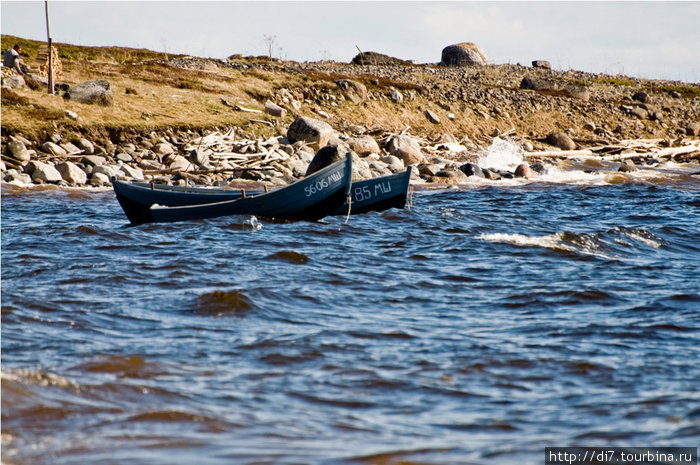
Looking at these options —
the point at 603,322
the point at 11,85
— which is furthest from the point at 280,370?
the point at 11,85

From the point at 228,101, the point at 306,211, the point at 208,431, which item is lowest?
the point at 208,431

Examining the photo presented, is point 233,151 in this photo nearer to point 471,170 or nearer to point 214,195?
point 471,170

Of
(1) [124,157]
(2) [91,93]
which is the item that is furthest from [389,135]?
(2) [91,93]

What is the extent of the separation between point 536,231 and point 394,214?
3571mm

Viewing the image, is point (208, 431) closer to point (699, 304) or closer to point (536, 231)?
point (699, 304)

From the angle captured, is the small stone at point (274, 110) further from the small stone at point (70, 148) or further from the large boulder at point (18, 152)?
the large boulder at point (18, 152)

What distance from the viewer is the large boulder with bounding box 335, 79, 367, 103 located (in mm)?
38812

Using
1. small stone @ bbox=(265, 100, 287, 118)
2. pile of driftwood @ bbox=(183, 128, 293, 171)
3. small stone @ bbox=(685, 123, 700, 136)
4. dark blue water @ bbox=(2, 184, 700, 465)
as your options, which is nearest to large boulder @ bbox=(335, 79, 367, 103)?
→ small stone @ bbox=(265, 100, 287, 118)

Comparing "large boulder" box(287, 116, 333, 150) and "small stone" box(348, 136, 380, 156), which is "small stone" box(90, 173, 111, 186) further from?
"small stone" box(348, 136, 380, 156)

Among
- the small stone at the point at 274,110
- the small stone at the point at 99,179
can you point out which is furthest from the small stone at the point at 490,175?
the small stone at the point at 99,179

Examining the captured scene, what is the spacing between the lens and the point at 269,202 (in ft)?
54.0

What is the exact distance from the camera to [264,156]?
26.5 metres

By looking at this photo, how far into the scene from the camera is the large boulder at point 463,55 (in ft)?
237

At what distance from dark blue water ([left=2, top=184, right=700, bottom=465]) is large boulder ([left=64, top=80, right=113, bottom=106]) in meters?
14.2
